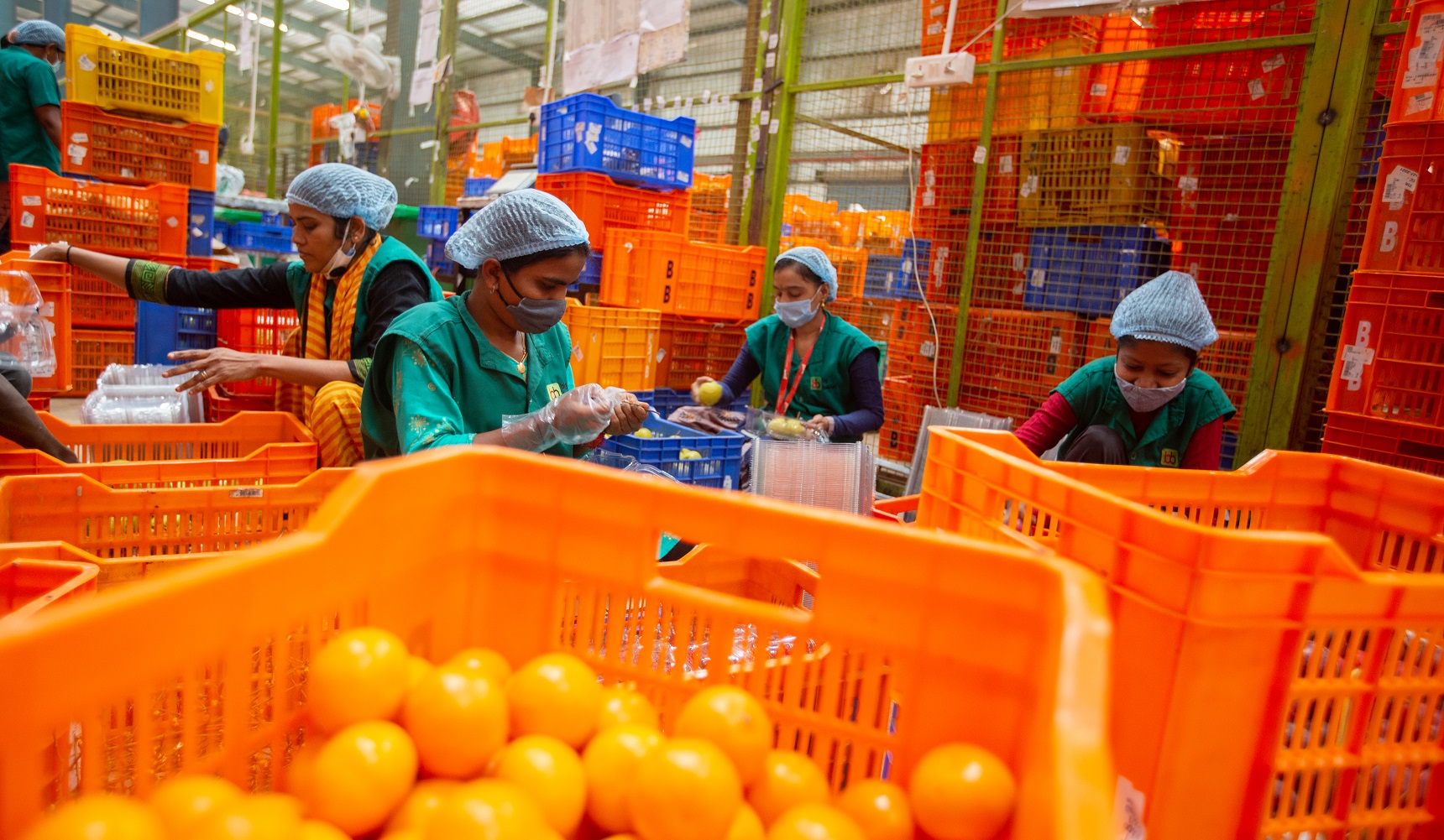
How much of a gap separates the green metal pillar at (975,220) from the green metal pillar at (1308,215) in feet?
5.76

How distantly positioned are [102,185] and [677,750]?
6.34 metres

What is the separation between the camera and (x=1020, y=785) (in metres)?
0.73

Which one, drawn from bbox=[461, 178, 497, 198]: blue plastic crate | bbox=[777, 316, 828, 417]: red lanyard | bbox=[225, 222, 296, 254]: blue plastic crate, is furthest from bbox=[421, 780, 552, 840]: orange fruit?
bbox=[225, 222, 296, 254]: blue plastic crate

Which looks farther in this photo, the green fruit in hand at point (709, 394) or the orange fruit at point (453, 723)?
the green fruit in hand at point (709, 394)

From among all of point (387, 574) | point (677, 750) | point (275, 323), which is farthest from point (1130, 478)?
point (275, 323)

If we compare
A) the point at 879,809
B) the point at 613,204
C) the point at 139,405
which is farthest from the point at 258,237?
the point at 879,809

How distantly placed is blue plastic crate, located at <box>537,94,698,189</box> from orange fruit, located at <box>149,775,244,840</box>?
5.09 meters

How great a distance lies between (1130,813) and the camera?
100 centimetres

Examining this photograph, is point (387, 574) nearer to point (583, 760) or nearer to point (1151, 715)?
point (583, 760)

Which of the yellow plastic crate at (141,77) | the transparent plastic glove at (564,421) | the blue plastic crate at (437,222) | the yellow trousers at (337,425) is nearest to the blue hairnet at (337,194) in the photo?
the yellow trousers at (337,425)

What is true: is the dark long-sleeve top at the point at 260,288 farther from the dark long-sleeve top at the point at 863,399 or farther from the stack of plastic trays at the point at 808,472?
the dark long-sleeve top at the point at 863,399

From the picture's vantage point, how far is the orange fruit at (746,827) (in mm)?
749

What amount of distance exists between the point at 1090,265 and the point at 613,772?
16.9 ft

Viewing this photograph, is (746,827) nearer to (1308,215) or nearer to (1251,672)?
(1251,672)
